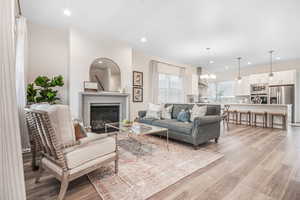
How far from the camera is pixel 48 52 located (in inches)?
149

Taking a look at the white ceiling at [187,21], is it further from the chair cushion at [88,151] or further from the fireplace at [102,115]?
the chair cushion at [88,151]

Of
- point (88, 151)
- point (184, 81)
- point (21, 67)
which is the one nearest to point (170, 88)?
point (184, 81)

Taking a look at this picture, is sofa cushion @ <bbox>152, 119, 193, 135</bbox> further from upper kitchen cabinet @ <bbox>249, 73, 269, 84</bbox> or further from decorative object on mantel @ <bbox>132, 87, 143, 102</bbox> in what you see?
upper kitchen cabinet @ <bbox>249, 73, 269, 84</bbox>

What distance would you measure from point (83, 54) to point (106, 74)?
839mm

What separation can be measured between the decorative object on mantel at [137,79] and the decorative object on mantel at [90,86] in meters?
1.68

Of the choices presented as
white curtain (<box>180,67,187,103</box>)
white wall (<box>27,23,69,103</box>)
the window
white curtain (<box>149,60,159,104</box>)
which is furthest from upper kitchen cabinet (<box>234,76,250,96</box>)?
white wall (<box>27,23,69,103</box>)

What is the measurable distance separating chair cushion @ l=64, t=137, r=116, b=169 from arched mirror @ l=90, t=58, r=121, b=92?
275cm

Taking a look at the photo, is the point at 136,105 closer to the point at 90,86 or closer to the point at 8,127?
the point at 90,86

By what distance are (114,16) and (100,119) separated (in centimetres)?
291

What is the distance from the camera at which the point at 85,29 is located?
387 cm

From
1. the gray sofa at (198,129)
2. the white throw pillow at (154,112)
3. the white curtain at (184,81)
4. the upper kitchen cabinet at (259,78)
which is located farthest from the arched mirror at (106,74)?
the upper kitchen cabinet at (259,78)

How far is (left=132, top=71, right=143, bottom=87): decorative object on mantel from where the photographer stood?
550 cm

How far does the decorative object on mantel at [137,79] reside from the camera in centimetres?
550

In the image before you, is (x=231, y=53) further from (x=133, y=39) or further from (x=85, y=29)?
(x=85, y=29)
